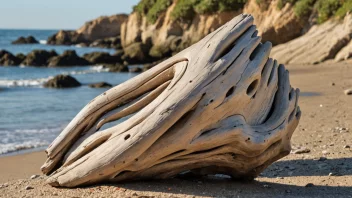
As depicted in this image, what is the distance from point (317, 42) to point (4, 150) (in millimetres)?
14968

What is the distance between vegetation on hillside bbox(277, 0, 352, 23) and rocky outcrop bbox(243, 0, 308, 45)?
0.38 m

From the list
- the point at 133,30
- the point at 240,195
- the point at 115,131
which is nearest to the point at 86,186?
the point at 115,131

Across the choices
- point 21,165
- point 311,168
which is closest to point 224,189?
point 311,168

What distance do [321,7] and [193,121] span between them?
845 inches

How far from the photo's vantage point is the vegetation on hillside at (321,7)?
936 inches

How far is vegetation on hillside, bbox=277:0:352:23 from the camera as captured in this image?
936 inches

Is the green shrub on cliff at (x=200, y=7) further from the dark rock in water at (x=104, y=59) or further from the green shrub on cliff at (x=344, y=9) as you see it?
the green shrub on cliff at (x=344, y=9)

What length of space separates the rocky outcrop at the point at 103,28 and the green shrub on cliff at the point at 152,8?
2379cm

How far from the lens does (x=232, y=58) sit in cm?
606

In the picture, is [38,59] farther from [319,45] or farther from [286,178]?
[286,178]

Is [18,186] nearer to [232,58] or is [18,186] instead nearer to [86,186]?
[86,186]

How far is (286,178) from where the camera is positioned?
725 cm

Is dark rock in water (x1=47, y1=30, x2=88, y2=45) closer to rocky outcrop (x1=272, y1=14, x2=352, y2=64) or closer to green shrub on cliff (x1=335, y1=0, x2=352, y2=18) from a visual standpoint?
rocky outcrop (x1=272, y1=14, x2=352, y2=64)

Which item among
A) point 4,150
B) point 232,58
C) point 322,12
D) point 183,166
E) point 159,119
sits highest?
point 322,12
